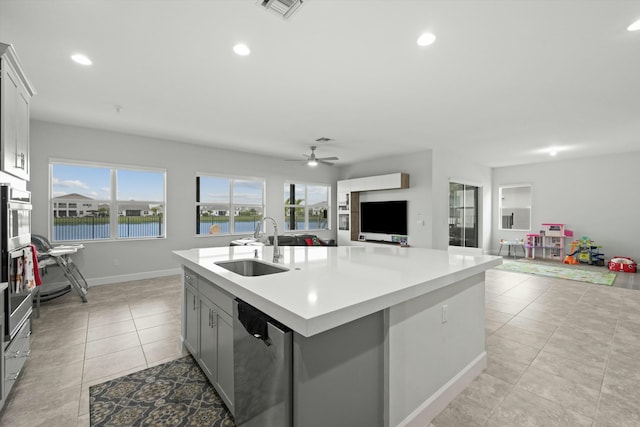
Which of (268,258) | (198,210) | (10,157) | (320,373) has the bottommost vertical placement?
(320,373)

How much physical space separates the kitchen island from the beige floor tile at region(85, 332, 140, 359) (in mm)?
968

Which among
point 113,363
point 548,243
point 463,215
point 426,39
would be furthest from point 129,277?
point 548,243

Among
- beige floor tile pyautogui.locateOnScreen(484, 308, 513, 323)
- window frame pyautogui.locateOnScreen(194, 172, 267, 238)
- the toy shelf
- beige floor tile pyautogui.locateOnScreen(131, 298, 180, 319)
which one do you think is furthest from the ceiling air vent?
the toy shelf

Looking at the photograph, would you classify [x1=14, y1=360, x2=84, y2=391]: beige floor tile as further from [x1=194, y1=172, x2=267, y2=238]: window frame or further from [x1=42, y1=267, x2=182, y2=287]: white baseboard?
[x1=194, y1=172, x2=267, y2=238]: window frame

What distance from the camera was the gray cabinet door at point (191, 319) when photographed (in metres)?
2.27

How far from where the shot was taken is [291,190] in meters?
7.61

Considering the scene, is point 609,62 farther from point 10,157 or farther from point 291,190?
point 291,190

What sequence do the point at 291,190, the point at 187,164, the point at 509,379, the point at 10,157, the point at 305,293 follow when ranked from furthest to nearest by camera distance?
1. the point at 291,190
2. the point at 187,164
3. the point at 509,379
4. the point at 10,157
5. the point at 305,293

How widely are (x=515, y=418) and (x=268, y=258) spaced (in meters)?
2.03

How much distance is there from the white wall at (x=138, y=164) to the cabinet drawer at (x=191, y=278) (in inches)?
126

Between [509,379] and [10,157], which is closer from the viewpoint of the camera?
[10,157]

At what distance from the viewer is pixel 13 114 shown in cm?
213

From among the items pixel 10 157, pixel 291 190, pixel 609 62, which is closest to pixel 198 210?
pixel 291 190

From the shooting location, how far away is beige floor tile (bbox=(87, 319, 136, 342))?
294 centimetres
